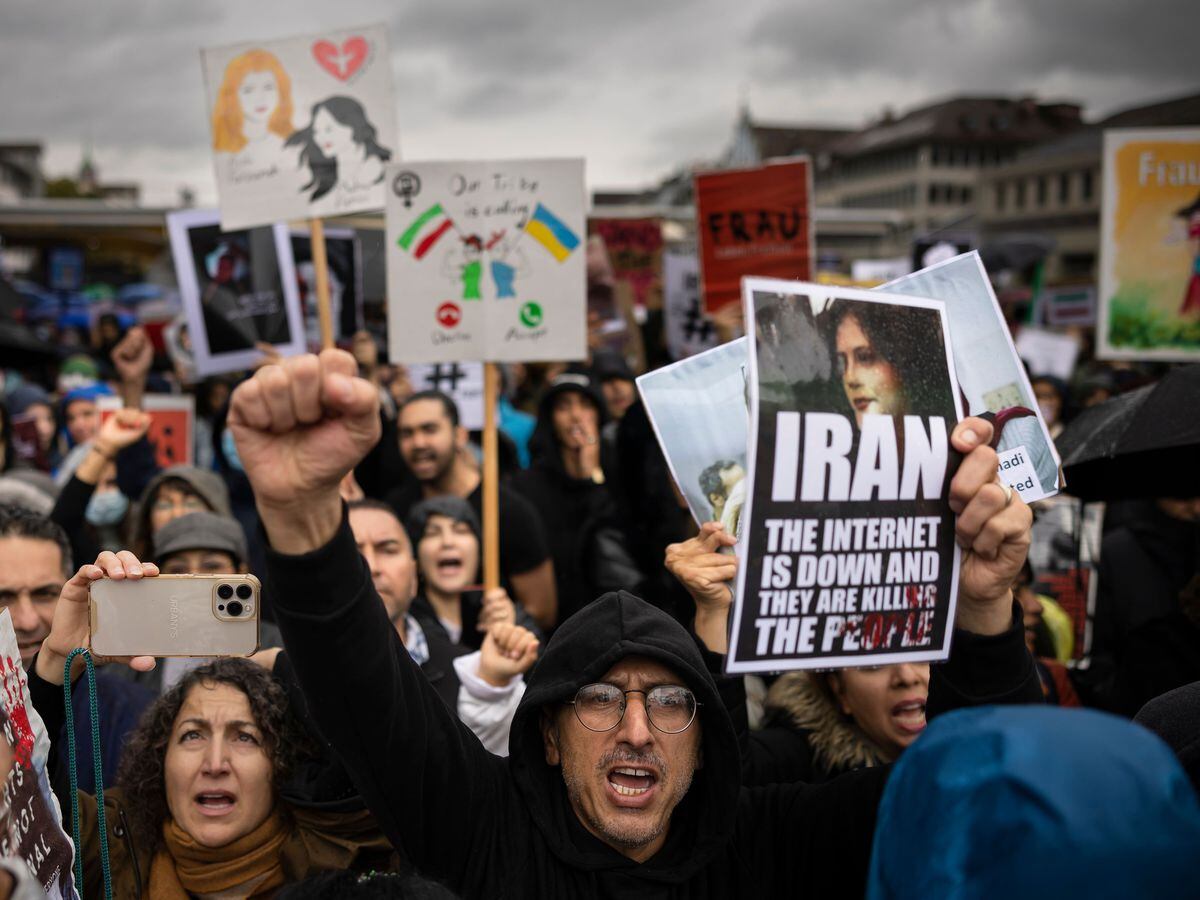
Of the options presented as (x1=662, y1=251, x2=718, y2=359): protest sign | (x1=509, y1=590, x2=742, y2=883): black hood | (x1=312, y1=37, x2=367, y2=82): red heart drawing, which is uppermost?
(x1=312, y1=37, x2=367, y2=82): red heart drawing

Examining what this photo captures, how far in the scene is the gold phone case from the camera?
1.78 m

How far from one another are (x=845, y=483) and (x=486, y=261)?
272 cm

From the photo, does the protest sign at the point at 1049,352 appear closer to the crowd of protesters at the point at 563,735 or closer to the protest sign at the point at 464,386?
the protest sign at the point at 464,386

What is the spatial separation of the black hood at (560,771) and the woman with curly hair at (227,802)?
0.50 meters

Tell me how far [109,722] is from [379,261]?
5.34m

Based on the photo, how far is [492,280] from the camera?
4.15 metres

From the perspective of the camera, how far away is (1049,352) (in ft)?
34.0

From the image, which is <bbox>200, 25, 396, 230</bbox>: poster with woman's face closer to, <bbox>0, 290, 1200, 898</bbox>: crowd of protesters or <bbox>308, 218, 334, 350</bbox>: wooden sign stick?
<bbox>308, 218, 334, 350</bbox>: wooden sign stick

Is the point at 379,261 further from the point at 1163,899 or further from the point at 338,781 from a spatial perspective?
the point at 1163,899

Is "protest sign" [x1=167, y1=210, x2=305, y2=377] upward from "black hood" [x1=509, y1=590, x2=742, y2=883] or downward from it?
upward

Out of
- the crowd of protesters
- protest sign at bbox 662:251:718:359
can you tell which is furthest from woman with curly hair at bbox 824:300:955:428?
protest sign at bbox 662:251:718:359

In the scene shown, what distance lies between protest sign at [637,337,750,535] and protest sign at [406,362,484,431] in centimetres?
446

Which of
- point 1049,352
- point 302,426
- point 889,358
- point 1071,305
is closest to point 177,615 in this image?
point 302,426

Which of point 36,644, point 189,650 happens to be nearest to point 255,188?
point 36,644
